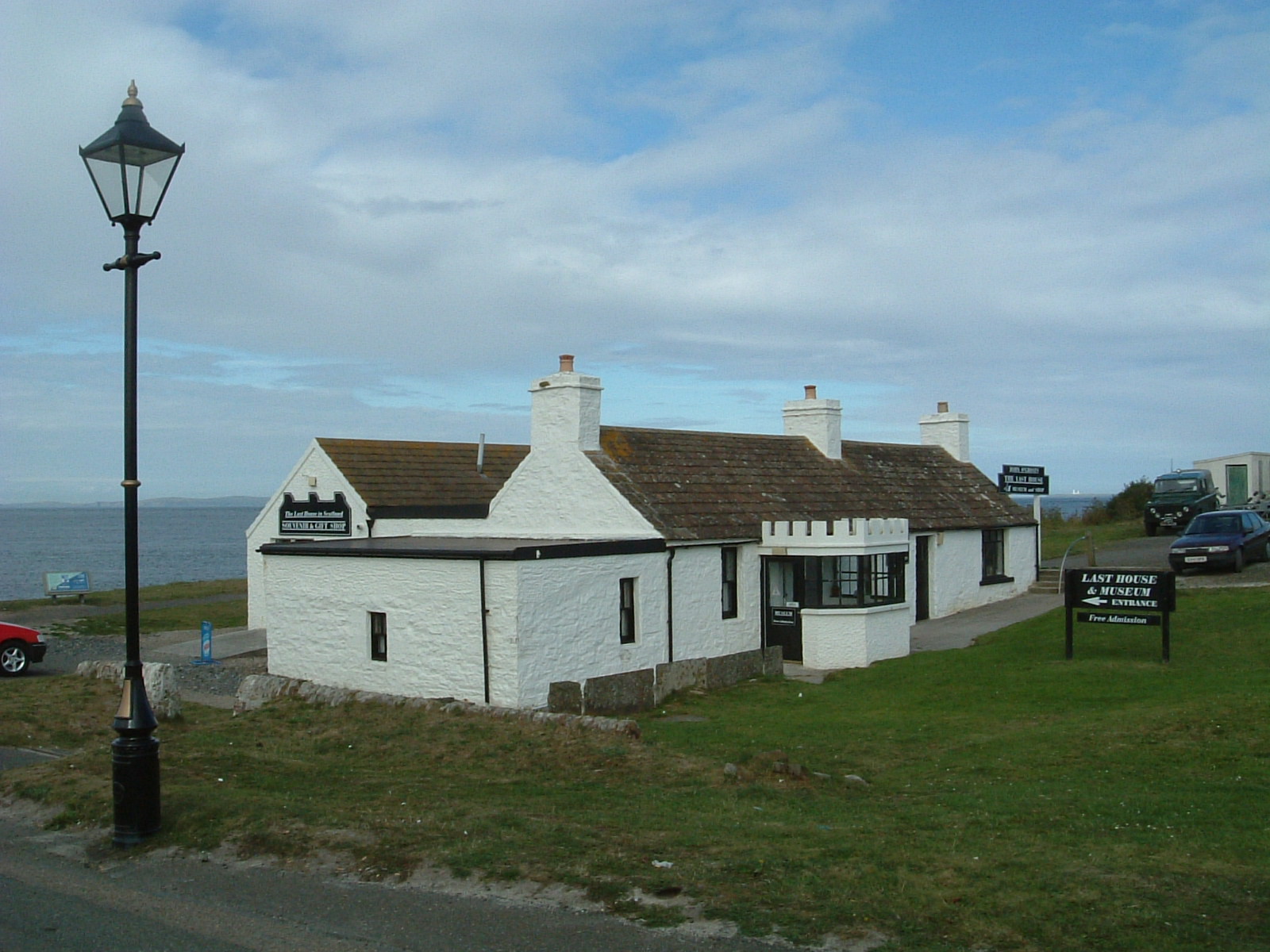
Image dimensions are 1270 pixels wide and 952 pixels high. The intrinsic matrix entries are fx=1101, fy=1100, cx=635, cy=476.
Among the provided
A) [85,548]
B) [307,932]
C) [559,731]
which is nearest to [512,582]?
[559,731]

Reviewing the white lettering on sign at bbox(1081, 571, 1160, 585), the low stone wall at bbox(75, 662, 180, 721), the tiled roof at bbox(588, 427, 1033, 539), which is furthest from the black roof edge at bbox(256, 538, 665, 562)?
the white lettering on sign at bbox(1081, 571, 1160, 585)

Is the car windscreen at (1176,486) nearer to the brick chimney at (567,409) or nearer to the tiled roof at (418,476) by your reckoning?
the tiled roof at (418,476)

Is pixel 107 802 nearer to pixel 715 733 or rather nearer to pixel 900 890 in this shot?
pixel 900 890

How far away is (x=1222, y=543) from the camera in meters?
27.4

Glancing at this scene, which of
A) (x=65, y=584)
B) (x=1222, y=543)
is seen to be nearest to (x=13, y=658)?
(x=65, y=584)

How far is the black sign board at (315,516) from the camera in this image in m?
28.7

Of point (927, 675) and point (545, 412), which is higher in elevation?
point (545, 412)

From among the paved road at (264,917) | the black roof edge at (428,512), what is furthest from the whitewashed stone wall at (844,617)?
the paved road at (264,917)

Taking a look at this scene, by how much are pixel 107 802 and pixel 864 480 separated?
22159mm

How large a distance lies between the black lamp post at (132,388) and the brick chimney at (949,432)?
28049mm

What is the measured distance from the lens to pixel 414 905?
7348 millimetres

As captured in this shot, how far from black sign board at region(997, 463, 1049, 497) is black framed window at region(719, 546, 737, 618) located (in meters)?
13.7

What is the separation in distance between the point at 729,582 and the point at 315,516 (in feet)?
40.2

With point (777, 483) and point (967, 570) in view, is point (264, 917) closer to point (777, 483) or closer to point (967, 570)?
point (777, 483)
